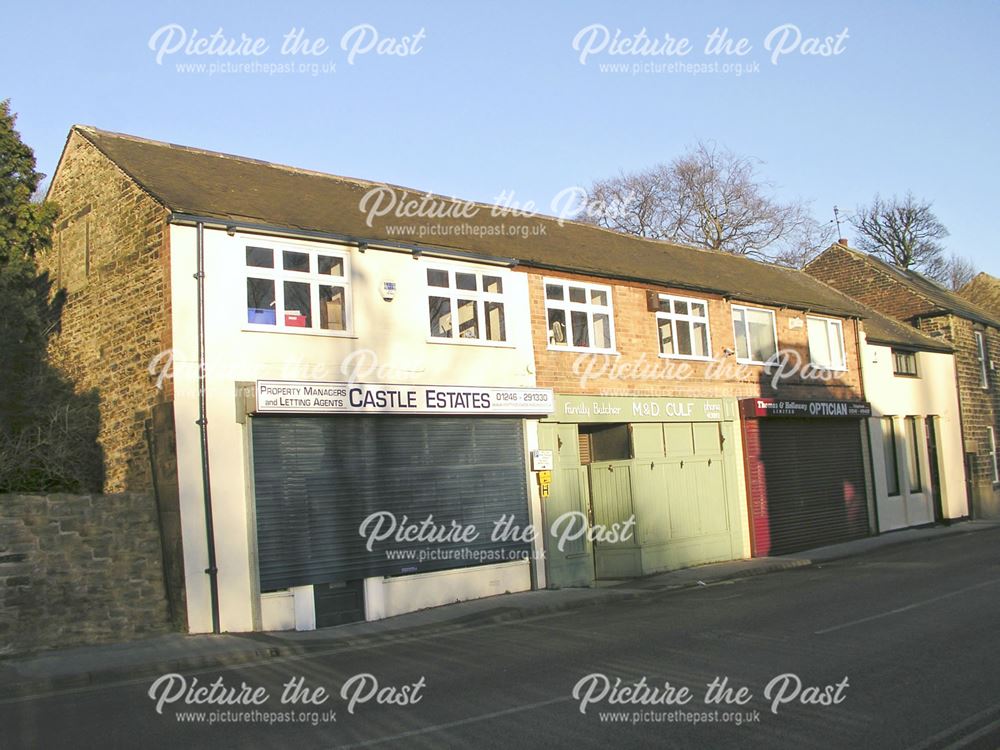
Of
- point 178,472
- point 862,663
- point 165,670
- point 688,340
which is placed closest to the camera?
point 862,663

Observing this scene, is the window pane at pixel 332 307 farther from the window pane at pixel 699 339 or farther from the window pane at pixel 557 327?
the window pane at pixel 699 339

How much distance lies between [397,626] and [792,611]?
19.1 feet

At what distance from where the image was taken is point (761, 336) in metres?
24.3

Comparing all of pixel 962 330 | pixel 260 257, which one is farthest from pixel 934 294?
pixel 260 257

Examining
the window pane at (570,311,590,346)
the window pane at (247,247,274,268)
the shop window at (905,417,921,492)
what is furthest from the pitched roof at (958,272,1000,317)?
the window pane at (247,247,274,268)

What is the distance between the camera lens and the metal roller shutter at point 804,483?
22.6 m

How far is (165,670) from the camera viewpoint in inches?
443

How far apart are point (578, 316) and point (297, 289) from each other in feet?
21.8

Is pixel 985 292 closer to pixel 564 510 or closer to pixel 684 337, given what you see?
Answer: pixel 684 337

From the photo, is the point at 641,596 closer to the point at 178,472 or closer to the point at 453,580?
the point at 453,580

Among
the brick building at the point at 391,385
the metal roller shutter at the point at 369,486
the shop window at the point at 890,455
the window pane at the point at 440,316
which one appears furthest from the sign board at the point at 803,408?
the window pane at the point at 440,316

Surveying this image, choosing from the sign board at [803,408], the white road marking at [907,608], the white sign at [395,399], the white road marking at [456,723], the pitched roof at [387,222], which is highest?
the pitched roof at [387,222]

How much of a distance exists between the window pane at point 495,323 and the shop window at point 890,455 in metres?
15.0

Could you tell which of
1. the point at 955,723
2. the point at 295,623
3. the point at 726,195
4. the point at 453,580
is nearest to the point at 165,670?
the point at 295,623
